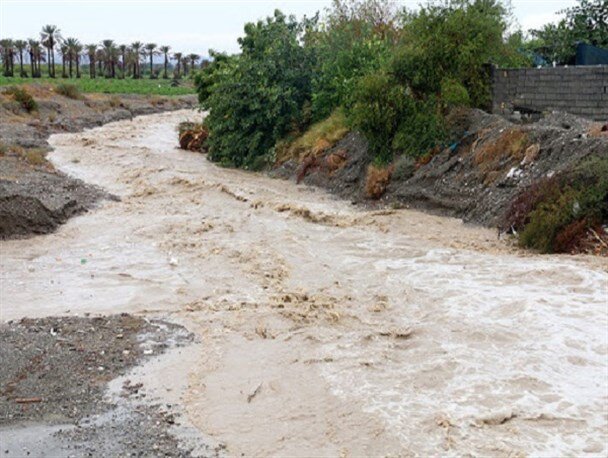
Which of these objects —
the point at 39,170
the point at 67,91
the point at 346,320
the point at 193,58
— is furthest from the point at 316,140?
the point at 193,58

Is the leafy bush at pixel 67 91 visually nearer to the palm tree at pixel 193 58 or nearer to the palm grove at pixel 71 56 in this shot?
the palm grove at pixel 71 56

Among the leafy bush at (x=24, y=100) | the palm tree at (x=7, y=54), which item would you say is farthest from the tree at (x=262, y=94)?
the palm tree at (x=7, y=54)

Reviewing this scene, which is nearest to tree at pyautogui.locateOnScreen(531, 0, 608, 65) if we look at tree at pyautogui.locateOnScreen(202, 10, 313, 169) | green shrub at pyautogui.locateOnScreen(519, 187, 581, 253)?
tree at pyautogui.locateOnScreen(202, 10, 313, 169)

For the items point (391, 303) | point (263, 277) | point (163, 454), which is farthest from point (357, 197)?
point (163, 454)

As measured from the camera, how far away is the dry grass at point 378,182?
58.6 feet

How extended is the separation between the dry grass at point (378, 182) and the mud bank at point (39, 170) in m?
6.86

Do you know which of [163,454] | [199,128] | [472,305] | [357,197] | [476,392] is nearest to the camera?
[163,454]

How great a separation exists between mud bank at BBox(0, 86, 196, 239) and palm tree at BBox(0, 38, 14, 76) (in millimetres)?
40063

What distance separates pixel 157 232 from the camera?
14.9m

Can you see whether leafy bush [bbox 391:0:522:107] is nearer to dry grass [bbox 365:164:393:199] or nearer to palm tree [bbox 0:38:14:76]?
dry grass [bbox 365:164:393:199]

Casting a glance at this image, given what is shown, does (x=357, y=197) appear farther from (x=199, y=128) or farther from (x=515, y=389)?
(x=199, y=128)

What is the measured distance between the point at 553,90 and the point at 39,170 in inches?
570

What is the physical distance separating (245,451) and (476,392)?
2274mm

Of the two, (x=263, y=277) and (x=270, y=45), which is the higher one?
(x=270, y=45)
